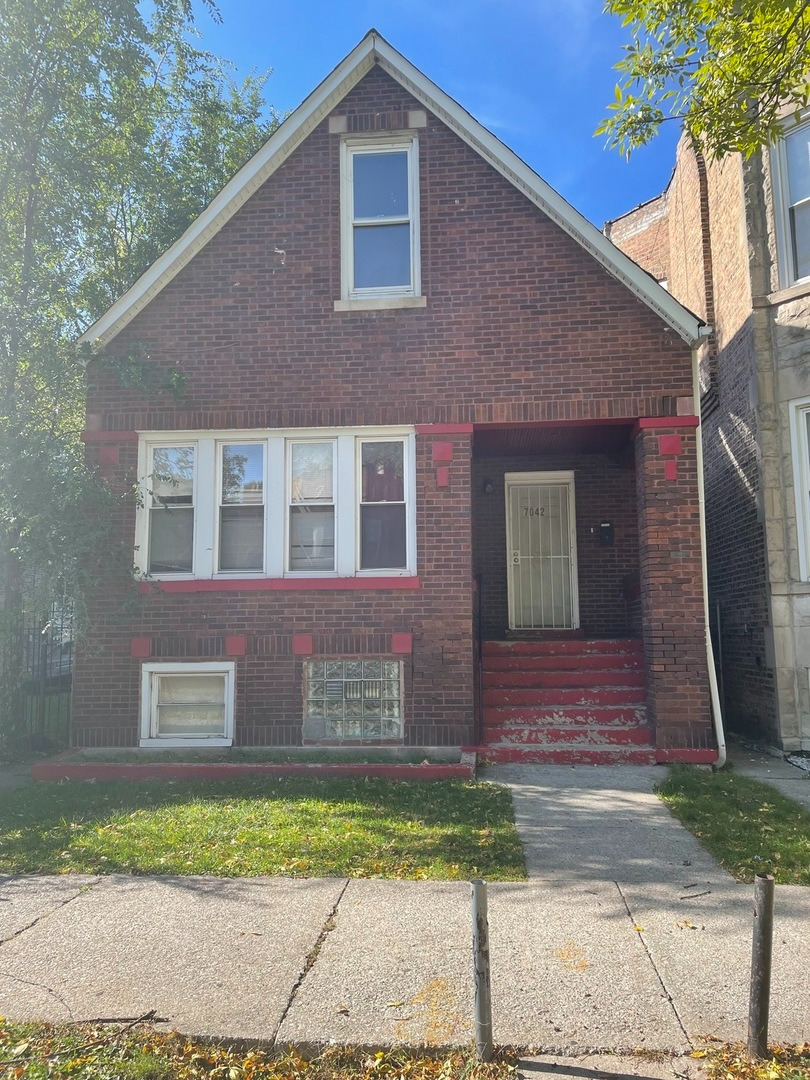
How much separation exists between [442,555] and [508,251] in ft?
11.5

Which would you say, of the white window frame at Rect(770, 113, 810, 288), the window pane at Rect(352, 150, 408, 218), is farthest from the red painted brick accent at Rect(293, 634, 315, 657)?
the white window frame at Rect(770, 113, 810, 288)

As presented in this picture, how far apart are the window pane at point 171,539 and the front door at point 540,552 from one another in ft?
15.0

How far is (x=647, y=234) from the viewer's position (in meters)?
16.6

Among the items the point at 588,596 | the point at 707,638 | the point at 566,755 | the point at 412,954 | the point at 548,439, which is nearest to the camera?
the point at 412,954

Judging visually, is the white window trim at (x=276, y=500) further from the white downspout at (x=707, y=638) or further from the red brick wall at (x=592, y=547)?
the white downspout at (x=707, y=638)

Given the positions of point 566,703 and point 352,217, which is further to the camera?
point 352,217

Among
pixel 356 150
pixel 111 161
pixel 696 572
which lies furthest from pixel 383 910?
pixel 111 161

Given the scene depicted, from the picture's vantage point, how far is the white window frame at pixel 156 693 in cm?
896

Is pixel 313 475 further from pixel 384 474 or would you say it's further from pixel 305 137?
pixel 305 137

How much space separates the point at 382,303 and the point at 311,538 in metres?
2.77

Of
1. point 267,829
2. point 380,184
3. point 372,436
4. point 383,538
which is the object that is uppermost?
point 380,184

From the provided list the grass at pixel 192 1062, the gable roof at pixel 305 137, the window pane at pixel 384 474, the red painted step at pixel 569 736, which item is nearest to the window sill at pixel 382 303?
the window pane at pixel 384 474

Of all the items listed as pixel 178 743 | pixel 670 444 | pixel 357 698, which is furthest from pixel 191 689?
pixel 670 444

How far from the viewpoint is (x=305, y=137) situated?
948 cm
